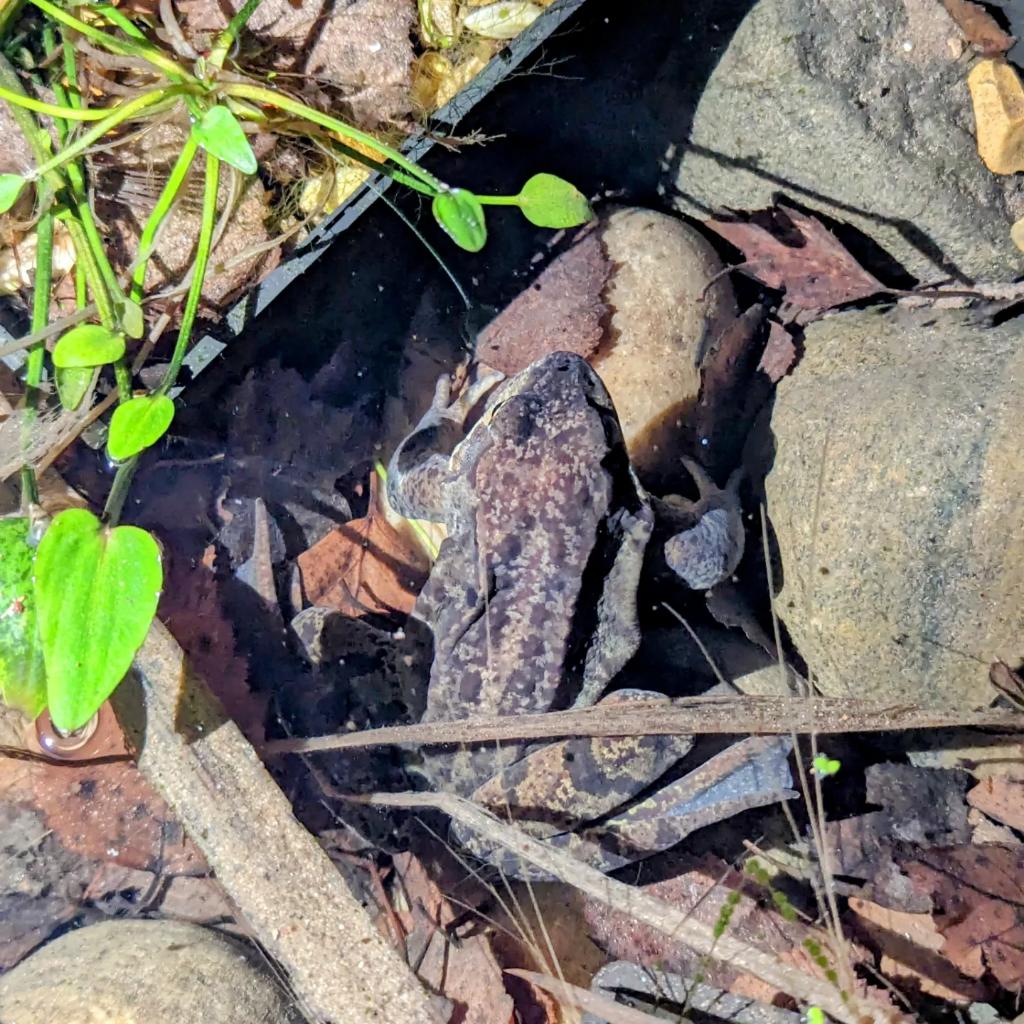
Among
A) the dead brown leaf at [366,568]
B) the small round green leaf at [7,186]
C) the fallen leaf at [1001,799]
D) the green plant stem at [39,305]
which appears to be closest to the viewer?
the small round green leaf at [7,186]

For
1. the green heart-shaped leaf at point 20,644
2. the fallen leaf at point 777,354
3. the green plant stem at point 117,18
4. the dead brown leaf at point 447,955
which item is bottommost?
the dead brown leaf at point 447,955

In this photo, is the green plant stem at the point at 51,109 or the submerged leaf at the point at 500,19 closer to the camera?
the green plant stem at the point at 51,109

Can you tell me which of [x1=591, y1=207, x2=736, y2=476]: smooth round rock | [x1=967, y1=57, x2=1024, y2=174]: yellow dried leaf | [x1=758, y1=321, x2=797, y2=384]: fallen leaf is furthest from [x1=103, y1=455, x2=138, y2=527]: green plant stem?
[x1=967, y1=57, x2=1024, y2=174]: yellow dried leaf

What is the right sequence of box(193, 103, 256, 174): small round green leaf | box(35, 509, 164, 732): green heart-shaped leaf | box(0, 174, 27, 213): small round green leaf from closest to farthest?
box(35, 509, 164, 732): green heart-shaped leaf < box(193, 103, 256, 174): small round green leaf < box(0, 174, 27, 213): small round green leaf

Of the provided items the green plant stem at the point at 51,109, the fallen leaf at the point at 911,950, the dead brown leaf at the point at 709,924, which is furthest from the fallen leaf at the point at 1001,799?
the green plant stem at the point at 51,109

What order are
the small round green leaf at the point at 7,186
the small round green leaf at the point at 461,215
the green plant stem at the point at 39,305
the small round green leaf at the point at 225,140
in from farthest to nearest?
1. the green plant stem at the point at 39,305
2. the small round green leaf at the point at 461,215
3. the small round green leaf at the point at 7,186
4. the small round green leaf at the point at 225,140

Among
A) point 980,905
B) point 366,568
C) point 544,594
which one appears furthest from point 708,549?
point 980,905

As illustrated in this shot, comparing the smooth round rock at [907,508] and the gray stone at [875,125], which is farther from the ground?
the gray stone at [875,125]

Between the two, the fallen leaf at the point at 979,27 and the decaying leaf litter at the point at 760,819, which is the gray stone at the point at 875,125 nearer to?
the fallen leaf at the point at 979,27

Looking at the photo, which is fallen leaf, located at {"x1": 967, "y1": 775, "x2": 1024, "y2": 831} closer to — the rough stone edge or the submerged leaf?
the rough stone edge
